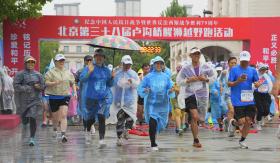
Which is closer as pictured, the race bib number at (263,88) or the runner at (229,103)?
the runner at (229,103)

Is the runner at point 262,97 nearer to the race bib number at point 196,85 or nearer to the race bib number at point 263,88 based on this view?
the race bib number at point 263,88

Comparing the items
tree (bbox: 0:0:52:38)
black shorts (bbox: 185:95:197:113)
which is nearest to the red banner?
tree (bbox: 0:0:52:38)

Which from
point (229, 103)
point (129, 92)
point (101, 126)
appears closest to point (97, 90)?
point (101, 126)

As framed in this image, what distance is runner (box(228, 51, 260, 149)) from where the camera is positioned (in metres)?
12.8

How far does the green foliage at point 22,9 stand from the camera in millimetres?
23188

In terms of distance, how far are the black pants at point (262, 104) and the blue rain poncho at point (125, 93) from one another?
5.13 metres

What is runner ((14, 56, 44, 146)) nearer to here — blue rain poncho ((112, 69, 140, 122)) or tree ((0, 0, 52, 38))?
blue rain poncho ((112, 69, 140, 122))

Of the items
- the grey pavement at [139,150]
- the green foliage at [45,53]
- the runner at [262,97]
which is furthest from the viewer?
the green foliage at [45,53]

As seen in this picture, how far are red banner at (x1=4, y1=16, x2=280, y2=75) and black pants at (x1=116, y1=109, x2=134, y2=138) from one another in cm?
1111

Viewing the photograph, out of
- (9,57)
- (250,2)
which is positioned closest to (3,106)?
(9,57)

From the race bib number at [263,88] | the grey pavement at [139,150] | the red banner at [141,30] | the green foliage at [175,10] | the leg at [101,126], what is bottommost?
the grey pavement at [139,150]

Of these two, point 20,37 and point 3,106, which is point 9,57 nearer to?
point 20,37

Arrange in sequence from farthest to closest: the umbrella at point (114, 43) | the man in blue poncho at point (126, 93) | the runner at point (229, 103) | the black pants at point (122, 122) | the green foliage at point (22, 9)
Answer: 1. the green foliage at point (22, 9)
2. the runner at point (229, 103)
3. the man in blue poncho at point (126, 93)
4. the black pants at point (122, 122)
5. the umbrella at point (114, 43)

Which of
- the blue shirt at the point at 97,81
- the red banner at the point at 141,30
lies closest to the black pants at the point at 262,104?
the blue shirt at the point at 97,81
